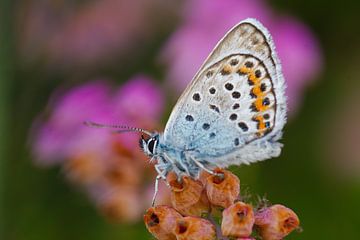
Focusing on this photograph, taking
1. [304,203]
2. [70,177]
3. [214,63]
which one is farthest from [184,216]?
[304,203]

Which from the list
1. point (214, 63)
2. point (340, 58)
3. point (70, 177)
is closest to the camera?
point (214, 63)

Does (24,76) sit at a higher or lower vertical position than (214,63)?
lower

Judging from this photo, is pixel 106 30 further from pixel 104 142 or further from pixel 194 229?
pixel 194 229

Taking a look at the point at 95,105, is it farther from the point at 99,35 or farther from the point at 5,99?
the point at 99,35

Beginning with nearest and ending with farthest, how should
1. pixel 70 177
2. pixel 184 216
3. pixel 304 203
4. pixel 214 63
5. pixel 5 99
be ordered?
1. pixel 184 216
2. pixel 214 63
3. pixel 5 99
4. pixel 70 177
5. pixel 304 203

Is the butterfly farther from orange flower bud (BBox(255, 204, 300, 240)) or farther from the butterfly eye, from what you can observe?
orange flower bud (BBox(255, 204, 300, 240))

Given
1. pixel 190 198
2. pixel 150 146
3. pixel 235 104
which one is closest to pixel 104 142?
pixel 150 146

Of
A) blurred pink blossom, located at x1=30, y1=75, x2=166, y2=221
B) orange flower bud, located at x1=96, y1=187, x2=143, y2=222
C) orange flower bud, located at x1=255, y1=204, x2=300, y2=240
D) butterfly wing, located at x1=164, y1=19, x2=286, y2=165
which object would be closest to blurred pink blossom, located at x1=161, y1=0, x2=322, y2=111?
blurred pink blossom, located at x1=30, y1=75, x2=166, y2=221
